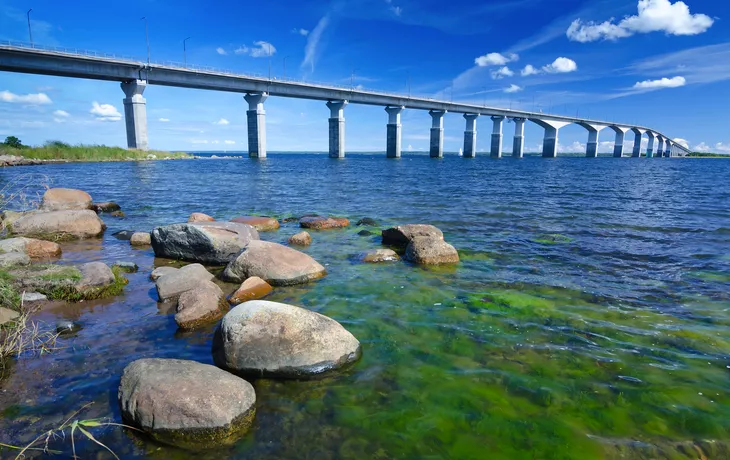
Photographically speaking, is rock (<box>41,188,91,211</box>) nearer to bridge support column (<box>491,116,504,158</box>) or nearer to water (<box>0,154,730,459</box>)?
water (<box>0,154,730,459</box>)

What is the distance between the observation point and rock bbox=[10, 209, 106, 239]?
440 inches

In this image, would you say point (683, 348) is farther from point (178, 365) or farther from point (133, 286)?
point (133, 286)

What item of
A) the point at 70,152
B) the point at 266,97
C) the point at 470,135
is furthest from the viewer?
the point at 470,135

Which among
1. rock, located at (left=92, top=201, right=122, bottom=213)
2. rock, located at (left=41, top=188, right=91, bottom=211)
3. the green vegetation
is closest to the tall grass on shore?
the green vegetation

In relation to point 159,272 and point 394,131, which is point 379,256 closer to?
point 159,272

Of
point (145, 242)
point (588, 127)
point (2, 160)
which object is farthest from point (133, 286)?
point (588, 127)

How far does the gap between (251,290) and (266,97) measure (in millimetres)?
85186

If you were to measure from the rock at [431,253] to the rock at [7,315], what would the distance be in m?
7.64

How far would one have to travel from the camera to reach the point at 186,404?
3781 millimetres

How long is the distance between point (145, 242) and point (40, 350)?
677cm

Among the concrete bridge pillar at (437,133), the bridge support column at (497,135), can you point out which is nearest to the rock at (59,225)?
the concrete bridge pillar at (437,133)

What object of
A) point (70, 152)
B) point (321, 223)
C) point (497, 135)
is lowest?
point (321, 223)

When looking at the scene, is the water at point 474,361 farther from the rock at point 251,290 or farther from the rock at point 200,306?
the rock at point 251,290

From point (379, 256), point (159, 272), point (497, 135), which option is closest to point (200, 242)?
point (159, 272)
